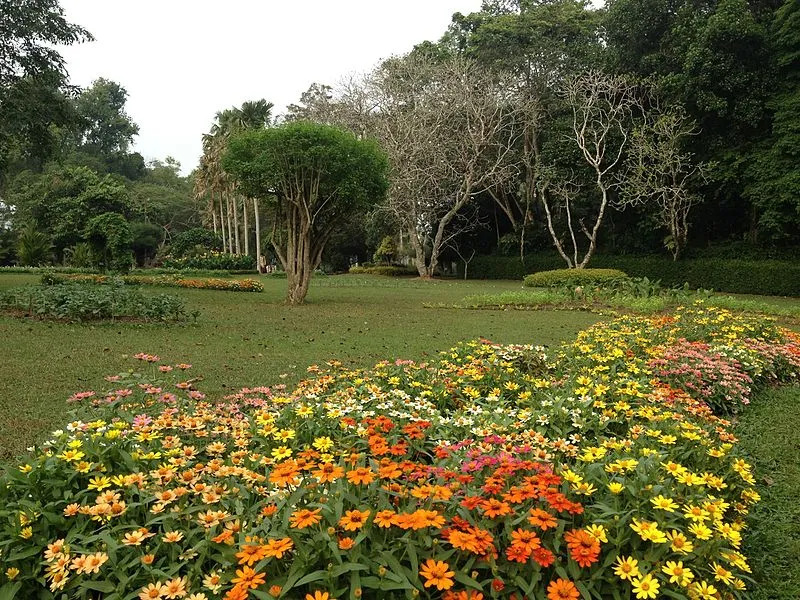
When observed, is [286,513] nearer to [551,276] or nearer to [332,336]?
[332,336]

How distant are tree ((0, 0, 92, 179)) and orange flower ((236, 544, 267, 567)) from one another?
12868mm

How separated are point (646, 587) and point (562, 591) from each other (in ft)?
0.74

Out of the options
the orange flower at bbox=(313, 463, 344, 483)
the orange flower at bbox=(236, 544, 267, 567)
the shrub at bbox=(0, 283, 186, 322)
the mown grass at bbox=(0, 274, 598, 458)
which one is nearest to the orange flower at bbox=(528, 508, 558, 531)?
the orange flower at bbox=(313, 463, 344, 483)

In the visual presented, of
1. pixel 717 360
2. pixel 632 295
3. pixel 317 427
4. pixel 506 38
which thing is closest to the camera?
pixel 317 427

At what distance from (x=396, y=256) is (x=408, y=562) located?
33555 mm

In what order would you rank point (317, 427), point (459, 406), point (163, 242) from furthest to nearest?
point (163, 242) < point (459, 406) < point (317, 427)

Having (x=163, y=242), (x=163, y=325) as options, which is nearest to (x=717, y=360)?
(x=163, y=325)

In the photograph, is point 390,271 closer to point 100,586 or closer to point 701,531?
point 701,531

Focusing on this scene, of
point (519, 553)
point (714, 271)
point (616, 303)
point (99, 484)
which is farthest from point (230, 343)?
point (714, 271)

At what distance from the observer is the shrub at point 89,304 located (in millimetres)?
7742

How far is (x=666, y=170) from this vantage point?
1956 centimetres

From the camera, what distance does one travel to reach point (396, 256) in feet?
115

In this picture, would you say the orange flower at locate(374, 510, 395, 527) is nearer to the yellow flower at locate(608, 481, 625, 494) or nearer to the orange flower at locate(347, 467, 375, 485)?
the orange flower at locate(347, 467, 375, 485)

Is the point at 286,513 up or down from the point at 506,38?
down
